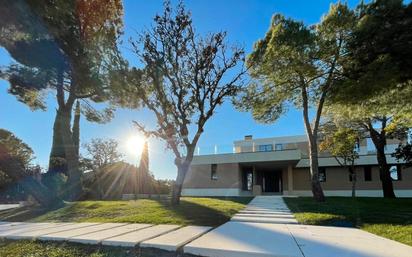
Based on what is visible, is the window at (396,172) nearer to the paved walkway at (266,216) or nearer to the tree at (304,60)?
the tree at (304,60)

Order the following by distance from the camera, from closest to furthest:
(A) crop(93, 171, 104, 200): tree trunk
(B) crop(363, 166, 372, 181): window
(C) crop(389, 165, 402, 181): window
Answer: (A) crop(93, 171, 104, 200): tree trunk → (C) crop(389, 165, 402, 181): window → (B) crop(363, 166, 372, 181): window

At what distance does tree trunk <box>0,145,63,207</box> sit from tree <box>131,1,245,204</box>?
20.7 feet

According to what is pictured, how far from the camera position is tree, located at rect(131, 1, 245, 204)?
11.2 metres

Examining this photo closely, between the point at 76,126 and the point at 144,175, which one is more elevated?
the point at 76,126

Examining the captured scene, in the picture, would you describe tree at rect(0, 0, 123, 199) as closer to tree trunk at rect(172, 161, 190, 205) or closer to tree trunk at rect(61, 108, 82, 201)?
tree trunk at rect(61, 108, 82, 201)

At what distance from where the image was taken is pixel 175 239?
5035 mm

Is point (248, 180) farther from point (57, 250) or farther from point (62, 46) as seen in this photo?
point (57, 250)

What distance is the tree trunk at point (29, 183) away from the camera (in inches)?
550

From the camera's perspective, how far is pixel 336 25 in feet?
40.5

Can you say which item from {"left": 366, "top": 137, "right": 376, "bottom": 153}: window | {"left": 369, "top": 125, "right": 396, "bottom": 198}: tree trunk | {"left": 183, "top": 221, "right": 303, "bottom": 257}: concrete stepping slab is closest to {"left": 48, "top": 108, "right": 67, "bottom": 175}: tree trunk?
{"left": 183, "top": 221, "right": 303, "bottom": 257}: concrete stepping slab

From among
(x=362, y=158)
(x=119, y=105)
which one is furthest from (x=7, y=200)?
(x=362, y=158)

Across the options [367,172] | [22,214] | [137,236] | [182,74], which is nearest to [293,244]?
[137,236]

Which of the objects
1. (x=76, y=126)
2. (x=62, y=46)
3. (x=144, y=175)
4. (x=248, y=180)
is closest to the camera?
(x=62, y=46)

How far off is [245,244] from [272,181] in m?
24.9
